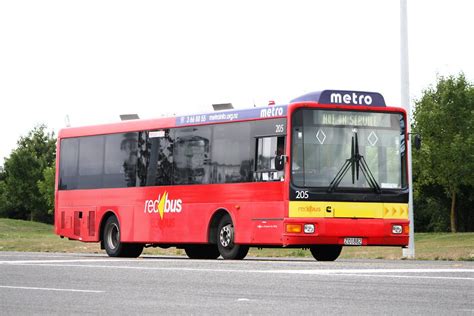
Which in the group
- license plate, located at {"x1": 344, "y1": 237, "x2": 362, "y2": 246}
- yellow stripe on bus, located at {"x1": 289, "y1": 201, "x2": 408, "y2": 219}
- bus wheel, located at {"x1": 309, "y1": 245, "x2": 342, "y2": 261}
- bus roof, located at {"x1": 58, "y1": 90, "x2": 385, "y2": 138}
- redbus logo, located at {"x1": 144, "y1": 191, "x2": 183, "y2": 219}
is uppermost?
bus roof, located at {"x1": 58, "y1": 90, "x2": 385, "y2": 138}

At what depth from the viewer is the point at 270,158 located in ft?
81.6

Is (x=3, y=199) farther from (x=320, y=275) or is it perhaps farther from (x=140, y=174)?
(x=320, y=275)

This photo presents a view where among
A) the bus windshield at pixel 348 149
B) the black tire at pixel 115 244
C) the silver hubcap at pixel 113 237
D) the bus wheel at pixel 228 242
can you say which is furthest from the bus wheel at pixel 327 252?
the silver hubcap at pixel 113 237

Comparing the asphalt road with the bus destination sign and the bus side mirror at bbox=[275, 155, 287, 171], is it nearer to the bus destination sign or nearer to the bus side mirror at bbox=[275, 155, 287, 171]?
the bus side mirror at bbox=[275, 155, 287, 171]

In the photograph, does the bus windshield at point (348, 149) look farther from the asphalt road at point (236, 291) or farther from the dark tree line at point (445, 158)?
the dark tree line at point (445, 158)

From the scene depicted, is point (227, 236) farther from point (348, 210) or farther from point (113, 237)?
point (113, 237)

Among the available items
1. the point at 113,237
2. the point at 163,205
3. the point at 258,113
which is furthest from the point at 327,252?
the point at 113,237

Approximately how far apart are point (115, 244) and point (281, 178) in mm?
7010

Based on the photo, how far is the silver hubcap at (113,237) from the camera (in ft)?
98.7

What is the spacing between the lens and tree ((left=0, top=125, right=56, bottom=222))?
111688 millimetres

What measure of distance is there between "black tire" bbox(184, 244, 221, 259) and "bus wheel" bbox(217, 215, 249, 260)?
260 centimetres

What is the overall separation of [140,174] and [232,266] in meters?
9.47

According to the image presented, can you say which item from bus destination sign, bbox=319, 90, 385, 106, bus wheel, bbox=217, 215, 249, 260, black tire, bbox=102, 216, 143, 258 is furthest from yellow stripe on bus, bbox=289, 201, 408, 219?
black tire, bbox=102, 216, 143, 258

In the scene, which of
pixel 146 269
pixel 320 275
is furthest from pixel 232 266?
pixel 320 275
